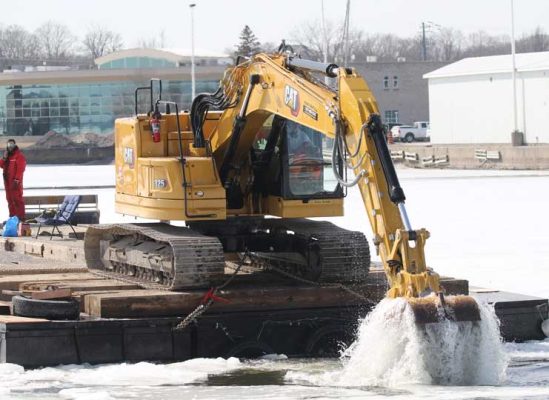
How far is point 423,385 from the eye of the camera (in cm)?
1288

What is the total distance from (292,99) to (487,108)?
6008cm

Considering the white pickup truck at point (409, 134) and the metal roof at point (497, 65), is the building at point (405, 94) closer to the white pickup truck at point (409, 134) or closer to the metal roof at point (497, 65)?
the white pickup truck at point (409, 134)

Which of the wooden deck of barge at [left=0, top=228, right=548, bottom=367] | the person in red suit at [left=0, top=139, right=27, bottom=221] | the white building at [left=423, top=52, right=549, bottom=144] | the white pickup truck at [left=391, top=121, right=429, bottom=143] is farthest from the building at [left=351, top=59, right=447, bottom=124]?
the wooden deck of barge at [left=0, top=228, right=548, bottom=367]

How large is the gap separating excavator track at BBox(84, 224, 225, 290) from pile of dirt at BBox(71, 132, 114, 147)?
72356 mm

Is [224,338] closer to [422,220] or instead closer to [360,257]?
[360,257]

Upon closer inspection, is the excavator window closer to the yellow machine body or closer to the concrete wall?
the yellow machine body

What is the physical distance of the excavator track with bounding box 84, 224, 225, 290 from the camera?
15.4 m

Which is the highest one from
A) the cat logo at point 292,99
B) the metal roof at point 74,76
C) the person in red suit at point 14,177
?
the metal roof at point 74,76

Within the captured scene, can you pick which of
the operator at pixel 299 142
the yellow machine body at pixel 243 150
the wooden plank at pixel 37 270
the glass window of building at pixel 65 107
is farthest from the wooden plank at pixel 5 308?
the glass window of building at pixel 65 107

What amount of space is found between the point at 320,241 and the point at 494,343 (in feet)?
12.1

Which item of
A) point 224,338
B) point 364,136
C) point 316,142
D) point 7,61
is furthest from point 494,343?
point 7,61

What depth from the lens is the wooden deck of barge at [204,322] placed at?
572 inches

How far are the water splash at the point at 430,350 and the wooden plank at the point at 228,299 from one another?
2.40 m

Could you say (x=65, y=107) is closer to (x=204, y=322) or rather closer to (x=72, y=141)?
(x=72, y=141)
